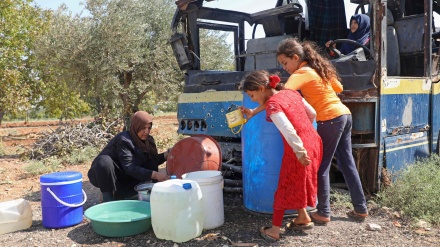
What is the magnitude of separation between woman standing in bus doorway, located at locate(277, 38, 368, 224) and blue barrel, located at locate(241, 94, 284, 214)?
1.30 ft

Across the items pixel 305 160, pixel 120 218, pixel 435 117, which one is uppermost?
pixel 435 117

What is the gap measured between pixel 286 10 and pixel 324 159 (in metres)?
2.94

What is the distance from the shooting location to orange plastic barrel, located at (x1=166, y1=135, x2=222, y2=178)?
13.9ft

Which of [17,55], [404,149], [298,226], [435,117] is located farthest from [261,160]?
[17,55]

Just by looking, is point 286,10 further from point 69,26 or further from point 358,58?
point 69,26

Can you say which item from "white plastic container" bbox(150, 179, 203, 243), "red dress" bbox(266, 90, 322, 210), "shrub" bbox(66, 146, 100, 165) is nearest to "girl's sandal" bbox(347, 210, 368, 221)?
"red dress" bbox(266, 90, 322, 210)

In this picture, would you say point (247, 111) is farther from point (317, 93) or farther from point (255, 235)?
point (255, 235)

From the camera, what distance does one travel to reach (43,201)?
397cm

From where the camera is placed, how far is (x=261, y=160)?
382 centimetres

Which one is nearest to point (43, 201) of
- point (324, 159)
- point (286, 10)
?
point (324, 159)

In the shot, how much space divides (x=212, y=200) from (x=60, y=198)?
145 cm

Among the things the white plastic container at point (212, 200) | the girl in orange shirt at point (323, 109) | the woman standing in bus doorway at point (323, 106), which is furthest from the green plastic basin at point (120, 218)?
the woman standing in bus doorway at point (323, 106)

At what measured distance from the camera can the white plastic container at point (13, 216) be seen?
395cm

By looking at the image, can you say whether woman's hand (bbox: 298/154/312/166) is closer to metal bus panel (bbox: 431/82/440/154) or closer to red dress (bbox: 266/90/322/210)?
red dress (bbox: 266/90/322/210)
